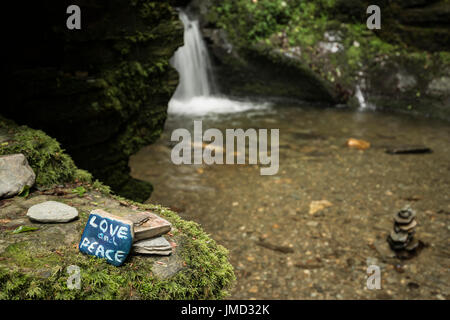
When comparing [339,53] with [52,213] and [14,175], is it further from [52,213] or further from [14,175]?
[52,213]

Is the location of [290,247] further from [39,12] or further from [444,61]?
[444,61]

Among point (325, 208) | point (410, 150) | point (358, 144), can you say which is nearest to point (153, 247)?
point (325, 208)

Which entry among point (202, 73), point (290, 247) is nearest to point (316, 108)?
point (202, 73)

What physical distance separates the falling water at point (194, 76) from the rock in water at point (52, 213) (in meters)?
9.58

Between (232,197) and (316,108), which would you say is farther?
(316,108)

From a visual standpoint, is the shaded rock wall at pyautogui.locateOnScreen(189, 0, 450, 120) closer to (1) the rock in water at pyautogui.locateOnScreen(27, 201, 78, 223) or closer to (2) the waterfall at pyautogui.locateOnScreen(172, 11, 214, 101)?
(2) the waterfall at pyautogui.locateOnScreen(172, 11, 214, 101)

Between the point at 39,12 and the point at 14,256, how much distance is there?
9.21ft

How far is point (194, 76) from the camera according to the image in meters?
12.5

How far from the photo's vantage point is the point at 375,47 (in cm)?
1099

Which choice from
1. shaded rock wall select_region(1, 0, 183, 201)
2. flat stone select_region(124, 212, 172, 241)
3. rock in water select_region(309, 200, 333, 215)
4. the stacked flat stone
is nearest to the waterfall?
shaded rock wall select_region(1, 0, 183, 201)

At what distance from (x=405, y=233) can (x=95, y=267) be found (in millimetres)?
4154

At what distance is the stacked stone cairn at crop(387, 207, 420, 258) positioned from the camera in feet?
15.2

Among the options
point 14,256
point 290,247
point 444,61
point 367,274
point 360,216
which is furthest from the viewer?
point 444,61

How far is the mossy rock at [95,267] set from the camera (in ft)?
5.55
